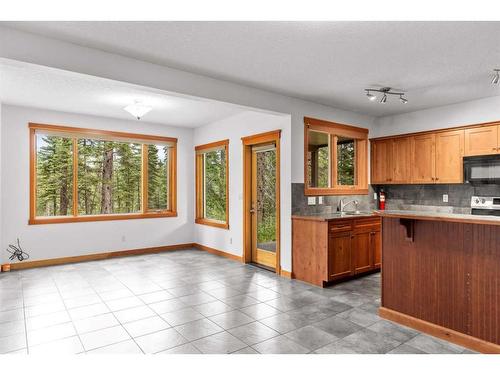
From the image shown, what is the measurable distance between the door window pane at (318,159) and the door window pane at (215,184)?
6.31 feet

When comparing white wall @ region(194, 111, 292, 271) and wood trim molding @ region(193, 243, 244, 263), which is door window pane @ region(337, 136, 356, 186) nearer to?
white wall @ region(194, 111, 292, 271)

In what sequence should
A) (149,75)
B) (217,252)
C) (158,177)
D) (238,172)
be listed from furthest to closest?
A: (158,177), (217,252), (238,172), (149,75)

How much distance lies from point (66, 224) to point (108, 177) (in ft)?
3.73

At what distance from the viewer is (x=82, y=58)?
3008 mm

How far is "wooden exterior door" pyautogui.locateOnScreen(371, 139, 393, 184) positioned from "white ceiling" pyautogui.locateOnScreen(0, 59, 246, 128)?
8.60 ft

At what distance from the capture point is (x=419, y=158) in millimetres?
5305

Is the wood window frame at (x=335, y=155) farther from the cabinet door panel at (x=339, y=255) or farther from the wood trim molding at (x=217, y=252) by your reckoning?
the wood trim molding at (x=217, y=252)

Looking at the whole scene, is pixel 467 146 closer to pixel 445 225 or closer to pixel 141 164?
pixel 445 225

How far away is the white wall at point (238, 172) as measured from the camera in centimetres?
489

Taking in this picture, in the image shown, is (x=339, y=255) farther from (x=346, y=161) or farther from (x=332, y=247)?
(x=346, y=161)

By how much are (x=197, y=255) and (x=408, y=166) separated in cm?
416

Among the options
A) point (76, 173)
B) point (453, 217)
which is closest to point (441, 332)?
point (453, 217)

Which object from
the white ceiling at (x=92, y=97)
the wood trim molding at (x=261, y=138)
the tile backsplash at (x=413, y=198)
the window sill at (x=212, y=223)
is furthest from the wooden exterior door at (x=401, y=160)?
the window sill at (x=212, y=223)
